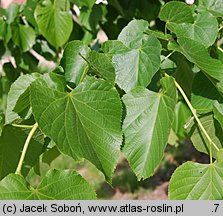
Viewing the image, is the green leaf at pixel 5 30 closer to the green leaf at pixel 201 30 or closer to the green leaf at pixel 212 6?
the green leaf at pixel 212 6

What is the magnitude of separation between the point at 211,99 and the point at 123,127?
0.74 ft

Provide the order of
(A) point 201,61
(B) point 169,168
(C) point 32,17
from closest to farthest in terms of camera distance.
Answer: (A) point 201,61, (C) point 32,17, (B) point 169,168

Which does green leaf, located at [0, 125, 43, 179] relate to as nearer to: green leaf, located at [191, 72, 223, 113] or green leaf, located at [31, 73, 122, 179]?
green leaf, located at [31, 73, 122, 179]

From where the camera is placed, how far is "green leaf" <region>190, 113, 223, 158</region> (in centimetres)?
93

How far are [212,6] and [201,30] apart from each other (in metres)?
0.19

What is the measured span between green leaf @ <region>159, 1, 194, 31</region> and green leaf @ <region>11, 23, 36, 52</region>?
820mm

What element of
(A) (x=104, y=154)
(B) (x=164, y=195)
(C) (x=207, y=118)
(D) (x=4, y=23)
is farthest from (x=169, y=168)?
(A) (x=104, y=154)

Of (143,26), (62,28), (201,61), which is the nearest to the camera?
(201,61)

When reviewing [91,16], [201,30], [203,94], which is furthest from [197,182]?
[91,16]

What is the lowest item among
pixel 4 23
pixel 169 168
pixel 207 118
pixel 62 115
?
pixel 169 168

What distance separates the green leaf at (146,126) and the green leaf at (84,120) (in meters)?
0.05

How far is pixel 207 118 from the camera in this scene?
945mm
